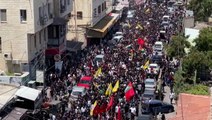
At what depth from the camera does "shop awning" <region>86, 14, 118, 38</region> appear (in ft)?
195

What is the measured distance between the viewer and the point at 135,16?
76.5 m

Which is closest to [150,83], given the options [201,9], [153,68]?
[153,68]

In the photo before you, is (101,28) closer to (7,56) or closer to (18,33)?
(18,33)

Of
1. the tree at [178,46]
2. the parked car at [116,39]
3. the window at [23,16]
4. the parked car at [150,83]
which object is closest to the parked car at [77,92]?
the parked car at [150,83]

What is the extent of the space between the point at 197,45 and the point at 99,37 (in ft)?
64.9

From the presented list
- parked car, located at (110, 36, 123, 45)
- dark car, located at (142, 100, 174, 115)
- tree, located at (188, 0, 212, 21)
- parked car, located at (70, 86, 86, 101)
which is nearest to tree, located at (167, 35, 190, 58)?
parked car, located at (70, 86, 86, 101)

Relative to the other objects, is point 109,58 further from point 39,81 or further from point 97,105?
point 97,105

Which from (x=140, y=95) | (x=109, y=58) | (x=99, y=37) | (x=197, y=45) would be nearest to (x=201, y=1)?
(x=99, y=37)

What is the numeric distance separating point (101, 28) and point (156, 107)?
2679 cm

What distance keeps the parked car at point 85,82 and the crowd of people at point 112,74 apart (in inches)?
13.8

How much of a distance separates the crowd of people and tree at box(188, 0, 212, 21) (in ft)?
9.01

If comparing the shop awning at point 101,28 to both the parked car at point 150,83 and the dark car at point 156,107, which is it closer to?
the parked car at point 150,83

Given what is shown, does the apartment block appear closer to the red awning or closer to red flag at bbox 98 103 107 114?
the red awning

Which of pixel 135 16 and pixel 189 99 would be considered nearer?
pixel 189 99
